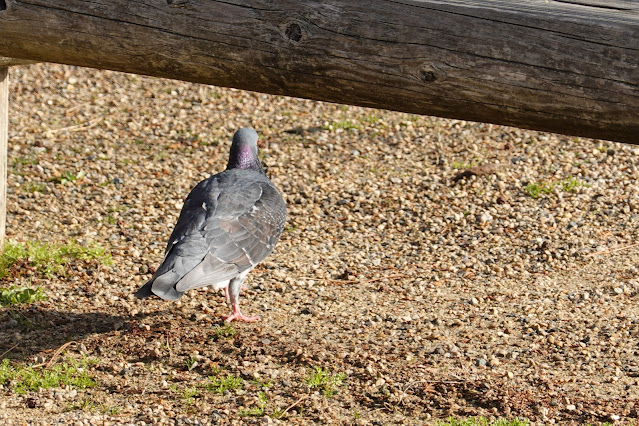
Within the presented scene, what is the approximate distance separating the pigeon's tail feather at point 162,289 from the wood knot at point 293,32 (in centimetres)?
177

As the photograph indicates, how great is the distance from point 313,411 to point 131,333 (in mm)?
1442

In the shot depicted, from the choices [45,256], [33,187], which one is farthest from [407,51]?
[33,187]

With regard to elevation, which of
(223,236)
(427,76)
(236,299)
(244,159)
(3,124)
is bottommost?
(236,299)

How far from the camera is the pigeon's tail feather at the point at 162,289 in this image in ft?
14.9

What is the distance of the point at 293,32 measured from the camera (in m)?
3.40

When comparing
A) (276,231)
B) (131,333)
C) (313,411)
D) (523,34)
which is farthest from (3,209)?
(523,34)

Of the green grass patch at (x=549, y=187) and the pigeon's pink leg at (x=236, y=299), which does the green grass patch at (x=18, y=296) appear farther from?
the green grass patch at (x=549, y=187)

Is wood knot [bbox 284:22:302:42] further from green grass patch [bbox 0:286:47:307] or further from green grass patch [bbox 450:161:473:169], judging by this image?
green grass patch [bbox 450:161:473:169]

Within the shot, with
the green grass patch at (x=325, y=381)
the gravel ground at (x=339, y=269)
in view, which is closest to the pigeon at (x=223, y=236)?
the gravel ground at (x=339, y=269)

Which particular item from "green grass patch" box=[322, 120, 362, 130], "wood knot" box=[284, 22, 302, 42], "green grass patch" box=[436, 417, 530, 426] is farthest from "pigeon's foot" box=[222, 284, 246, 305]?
"green grass patch" box=[322, 120, 362, 130]

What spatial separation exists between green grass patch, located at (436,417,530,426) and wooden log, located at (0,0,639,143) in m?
1.59

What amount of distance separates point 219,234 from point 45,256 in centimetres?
153

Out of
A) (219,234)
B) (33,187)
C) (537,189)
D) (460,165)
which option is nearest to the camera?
(219,234)

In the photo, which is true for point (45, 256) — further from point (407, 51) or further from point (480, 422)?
point (407, 51)
